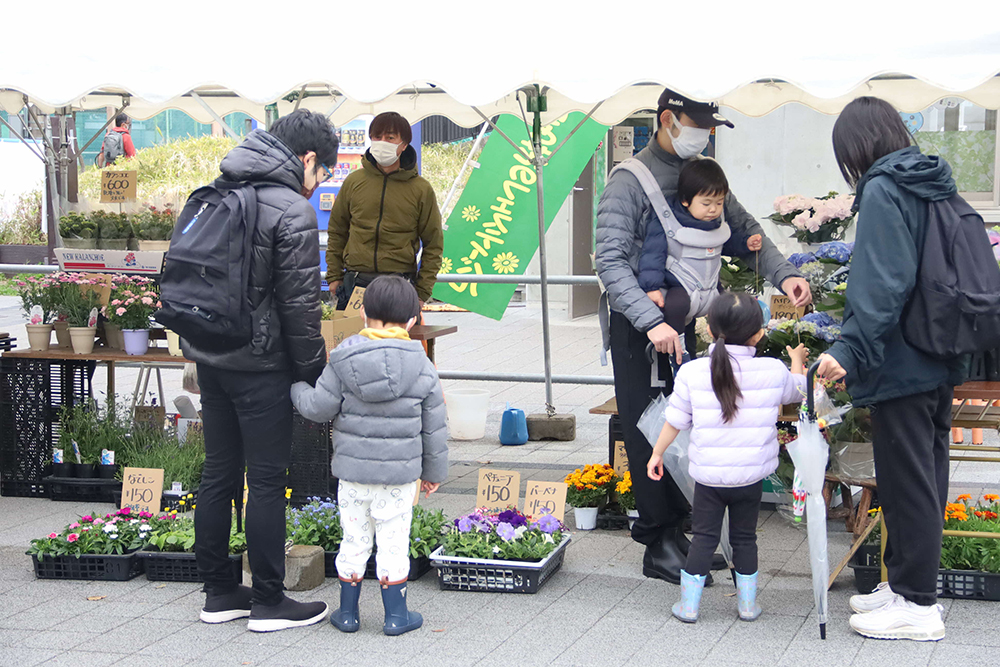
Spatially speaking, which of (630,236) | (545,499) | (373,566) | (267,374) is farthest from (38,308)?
(630,236)

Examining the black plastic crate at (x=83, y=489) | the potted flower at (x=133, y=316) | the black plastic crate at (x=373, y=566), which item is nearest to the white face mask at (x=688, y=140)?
the black plastic crate at (x=373, y=566)

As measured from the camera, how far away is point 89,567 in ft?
15.1

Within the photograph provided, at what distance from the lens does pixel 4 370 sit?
5.99 metres

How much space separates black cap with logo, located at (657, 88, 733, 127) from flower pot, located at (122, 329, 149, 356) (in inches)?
127

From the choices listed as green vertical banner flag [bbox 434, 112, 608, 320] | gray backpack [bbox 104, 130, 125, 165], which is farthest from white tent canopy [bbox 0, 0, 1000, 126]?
gray backpack [bbox 104, 130, 125, 165]

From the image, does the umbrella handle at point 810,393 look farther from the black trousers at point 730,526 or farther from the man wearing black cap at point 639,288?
the man wearing black cap at point 639,288

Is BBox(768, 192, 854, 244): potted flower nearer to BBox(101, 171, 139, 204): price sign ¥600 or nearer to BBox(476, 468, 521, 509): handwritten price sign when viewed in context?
BBox(476, 468, 521, 509): handwritten price sign

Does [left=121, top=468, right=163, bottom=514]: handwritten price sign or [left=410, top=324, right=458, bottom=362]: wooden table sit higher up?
[left=410, top=324, right=458, bottom=362]: wooden table

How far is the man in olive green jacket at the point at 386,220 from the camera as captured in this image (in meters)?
6.07

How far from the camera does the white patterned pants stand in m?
3.82

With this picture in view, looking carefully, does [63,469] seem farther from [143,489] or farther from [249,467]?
[249,467]

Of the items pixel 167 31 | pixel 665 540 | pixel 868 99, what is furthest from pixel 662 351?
pixel 167 31

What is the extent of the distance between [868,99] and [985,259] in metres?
0.67

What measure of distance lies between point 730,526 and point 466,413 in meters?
3.59
